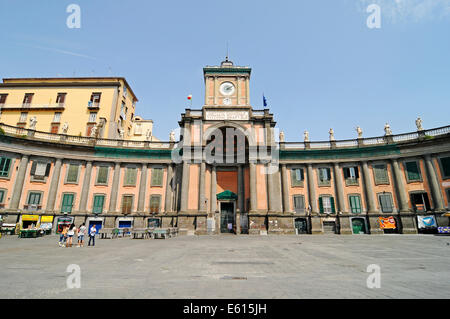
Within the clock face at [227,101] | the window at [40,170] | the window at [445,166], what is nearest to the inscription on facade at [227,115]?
the clock face at [227,101]

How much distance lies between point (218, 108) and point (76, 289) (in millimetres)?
26846

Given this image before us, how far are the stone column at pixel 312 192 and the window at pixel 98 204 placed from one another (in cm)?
2657

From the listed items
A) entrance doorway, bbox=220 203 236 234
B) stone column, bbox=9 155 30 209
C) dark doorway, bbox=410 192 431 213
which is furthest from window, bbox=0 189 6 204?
dark doorway, bbox=410 192 431 213

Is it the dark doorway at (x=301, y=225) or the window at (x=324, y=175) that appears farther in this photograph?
the window at (x=324, y=175)

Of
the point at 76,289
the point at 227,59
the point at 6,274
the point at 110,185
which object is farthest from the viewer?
the point at 227,59

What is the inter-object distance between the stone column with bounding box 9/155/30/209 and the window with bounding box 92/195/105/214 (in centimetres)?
747

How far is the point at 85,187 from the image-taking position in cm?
2830

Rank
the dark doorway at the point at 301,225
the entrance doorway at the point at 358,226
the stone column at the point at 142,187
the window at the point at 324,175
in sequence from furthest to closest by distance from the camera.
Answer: the window at the point at 324,175
the stone column at the point at 142,187
the dark doorway at the point at 301,225
the entrance doorway at the point at 358,226

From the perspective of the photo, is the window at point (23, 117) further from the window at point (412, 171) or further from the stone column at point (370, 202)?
the window at point (412, 171)

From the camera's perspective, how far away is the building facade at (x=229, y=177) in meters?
26.3
